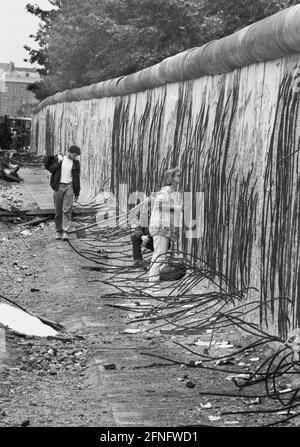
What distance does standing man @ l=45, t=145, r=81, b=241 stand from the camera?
61.7 ft

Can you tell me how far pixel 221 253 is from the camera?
11.8 m

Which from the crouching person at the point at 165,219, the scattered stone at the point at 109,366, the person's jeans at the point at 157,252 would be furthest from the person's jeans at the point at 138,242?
the scattered stone at the point at 109,366

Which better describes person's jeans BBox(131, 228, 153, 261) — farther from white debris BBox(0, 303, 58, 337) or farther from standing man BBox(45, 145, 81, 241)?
white debris BBox(0, 303, 58, 337)

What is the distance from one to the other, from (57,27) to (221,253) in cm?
3773

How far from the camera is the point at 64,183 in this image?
1892 cm

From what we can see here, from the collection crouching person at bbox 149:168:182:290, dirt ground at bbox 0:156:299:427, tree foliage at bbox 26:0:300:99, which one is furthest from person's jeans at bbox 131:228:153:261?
tree foliage at bbox 26:0:300:99

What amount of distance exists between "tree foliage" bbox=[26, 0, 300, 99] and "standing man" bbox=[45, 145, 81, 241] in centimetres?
516

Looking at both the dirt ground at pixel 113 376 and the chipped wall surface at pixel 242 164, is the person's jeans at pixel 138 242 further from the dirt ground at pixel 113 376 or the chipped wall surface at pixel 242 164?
the dirt ground at pixel 113 376

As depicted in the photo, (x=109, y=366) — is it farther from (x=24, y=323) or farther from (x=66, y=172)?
(x=66, y=172)

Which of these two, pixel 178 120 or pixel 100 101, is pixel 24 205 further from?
pixel 178 120

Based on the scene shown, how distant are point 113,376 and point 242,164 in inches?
117

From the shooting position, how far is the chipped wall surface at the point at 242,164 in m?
9.26

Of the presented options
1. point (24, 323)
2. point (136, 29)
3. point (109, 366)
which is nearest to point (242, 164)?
point (24, 323)
